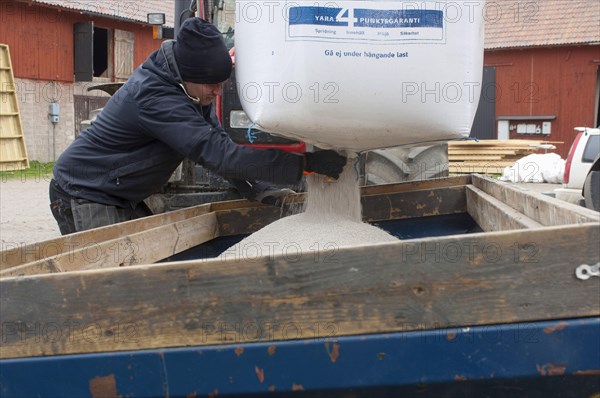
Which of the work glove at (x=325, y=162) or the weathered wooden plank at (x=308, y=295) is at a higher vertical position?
the work glove at (x=325, y=162)

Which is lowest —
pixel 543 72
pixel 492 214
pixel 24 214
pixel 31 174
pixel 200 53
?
pixel 24 214

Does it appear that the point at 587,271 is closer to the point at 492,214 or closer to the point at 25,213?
the point at 492,214

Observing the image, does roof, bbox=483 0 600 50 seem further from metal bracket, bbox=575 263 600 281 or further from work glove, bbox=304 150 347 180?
metal bracket, bbox=575 263 600 281

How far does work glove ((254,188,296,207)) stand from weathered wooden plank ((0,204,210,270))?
18.4 inches

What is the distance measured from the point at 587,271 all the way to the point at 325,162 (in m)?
1.34

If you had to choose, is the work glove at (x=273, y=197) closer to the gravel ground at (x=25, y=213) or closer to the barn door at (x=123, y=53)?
the gravel ground at (x=25, y=213)

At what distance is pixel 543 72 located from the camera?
70.7ft

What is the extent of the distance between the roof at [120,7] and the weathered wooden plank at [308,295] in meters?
19.0

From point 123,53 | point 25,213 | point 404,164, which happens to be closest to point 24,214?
point 25,213

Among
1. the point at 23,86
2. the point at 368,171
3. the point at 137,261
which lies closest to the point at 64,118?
the point at 23,86

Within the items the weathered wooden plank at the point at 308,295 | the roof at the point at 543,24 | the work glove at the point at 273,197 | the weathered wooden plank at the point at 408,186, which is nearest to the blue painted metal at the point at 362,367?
the weathered wooden plank at the point at 308,295

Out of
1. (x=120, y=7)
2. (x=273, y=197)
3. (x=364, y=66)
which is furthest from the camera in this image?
(x=120, y=7)

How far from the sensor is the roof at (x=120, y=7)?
1977cm

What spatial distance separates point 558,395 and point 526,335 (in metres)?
0.20
